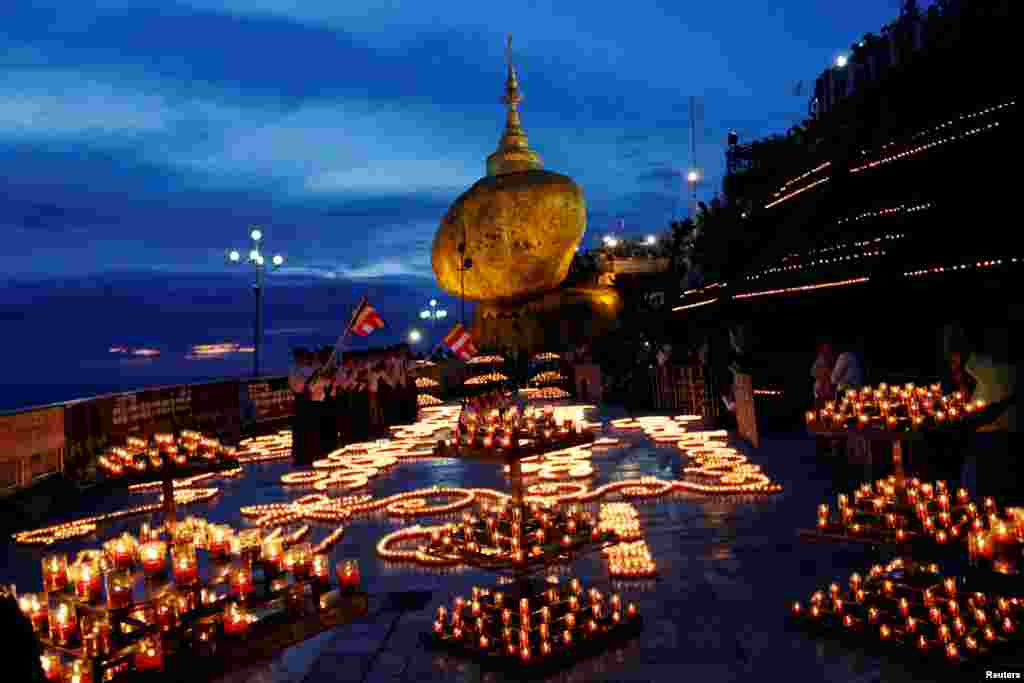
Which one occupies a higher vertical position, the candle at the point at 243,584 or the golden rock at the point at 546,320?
the golden rock at the point at 546,320

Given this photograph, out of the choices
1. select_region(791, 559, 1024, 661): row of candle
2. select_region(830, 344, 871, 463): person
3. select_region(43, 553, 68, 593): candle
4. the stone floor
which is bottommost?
the stone floor

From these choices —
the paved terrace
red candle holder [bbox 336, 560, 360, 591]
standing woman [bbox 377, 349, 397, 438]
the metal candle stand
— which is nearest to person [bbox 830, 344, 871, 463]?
the paved terrace

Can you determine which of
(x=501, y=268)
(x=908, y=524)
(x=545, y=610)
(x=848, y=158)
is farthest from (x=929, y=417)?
(x=501, y=268)

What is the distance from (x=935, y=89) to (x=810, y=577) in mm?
6180

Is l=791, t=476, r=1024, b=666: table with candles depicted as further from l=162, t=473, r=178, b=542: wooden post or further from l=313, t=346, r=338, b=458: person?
l=313, t=346, r=338, b=458: person

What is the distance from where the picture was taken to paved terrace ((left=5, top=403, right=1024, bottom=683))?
19.2ft

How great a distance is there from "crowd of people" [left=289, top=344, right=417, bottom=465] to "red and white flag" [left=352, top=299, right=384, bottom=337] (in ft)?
3.49

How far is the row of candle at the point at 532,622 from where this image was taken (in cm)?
622

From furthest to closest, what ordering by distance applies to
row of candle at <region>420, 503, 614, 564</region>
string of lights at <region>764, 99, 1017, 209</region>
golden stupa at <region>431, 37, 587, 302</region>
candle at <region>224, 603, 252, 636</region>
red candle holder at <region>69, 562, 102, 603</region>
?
golden stupa at <region>431, 37, 587, 302</region> < string of lights at <region>764, 99, 1017, 209</region> < row of candle at <region>420, 503, 614, 564</region> < red candle holder at <region>69, 562, 102, 603</region> < candle at <region>224, 603, 252, 636</region>

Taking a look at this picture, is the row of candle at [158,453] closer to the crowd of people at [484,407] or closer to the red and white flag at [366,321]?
the crowd of people at [484,407]

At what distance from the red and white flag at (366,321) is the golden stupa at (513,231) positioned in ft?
88.8

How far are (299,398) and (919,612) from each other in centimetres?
1392

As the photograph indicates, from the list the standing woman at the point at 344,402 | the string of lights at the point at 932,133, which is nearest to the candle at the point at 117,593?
the string of lights at the point at 932,133

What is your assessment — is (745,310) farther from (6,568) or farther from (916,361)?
(6,568)
